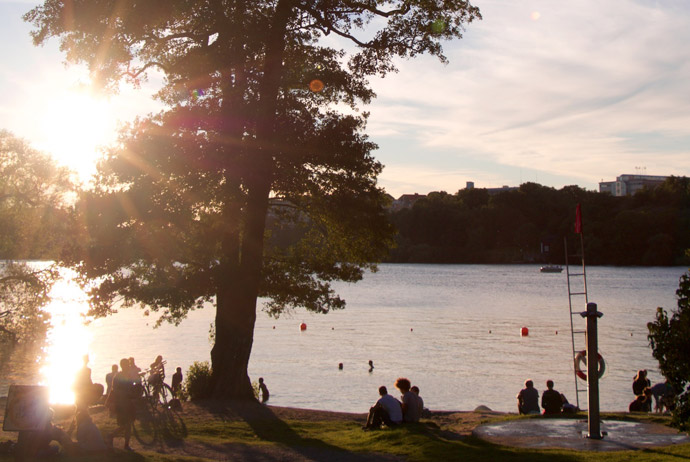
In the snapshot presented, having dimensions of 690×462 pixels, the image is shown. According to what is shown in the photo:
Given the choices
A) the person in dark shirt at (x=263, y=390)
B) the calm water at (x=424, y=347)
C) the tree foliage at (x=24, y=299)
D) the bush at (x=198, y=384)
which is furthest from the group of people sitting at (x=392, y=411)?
the tree foliage at (x=24, y=299)

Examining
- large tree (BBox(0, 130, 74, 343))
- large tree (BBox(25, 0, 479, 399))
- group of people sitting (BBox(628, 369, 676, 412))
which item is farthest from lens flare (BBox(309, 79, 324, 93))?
large tree (BBox(0, 130, 74, 343))

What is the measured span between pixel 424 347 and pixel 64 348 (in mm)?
25825

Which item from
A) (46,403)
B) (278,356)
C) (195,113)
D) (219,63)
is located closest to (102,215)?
(195,113)

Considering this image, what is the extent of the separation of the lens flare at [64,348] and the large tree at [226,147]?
132 inches

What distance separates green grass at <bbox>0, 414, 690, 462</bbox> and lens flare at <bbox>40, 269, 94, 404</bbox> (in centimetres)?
703

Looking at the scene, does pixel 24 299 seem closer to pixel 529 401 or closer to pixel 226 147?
pixel 226 147

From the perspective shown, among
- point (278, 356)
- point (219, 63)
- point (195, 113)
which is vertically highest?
point (219, 63)

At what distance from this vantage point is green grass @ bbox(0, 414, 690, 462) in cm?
1165

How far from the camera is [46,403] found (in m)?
10.9

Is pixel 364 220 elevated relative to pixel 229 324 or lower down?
elevated

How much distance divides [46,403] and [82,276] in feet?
33.2

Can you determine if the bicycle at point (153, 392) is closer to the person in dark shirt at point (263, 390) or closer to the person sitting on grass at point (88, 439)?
the person sitting on grass at point (88, 439)

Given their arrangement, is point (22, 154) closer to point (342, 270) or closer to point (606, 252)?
point (342, 270)

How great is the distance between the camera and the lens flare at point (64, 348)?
30570mm
